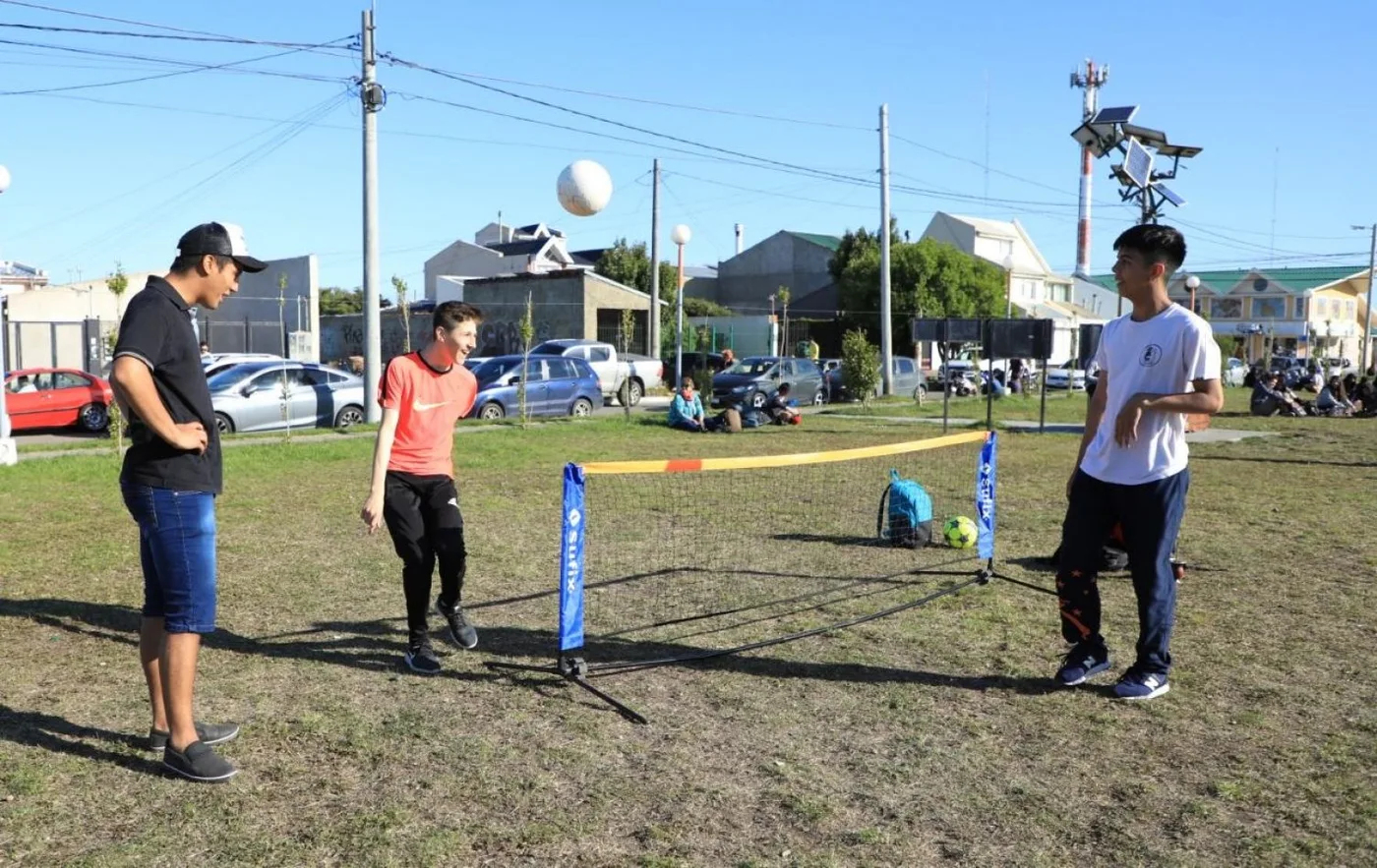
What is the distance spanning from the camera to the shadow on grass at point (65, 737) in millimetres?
4316

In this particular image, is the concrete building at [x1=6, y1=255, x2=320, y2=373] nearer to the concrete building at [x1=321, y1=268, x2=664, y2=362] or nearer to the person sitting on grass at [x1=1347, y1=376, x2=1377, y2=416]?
the concrete building at [x1=321, y1=268, x2=664, y2=362]

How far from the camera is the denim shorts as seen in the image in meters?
3.97

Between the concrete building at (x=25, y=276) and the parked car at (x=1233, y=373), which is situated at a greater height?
the concrete building at (x=25, y=276)

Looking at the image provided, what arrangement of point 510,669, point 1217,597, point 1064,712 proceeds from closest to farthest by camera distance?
point 1064,712, point 510,669, point 1217,597

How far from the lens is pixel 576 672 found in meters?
5.34

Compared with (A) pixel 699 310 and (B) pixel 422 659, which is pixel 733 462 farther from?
(A) pixel 699 310

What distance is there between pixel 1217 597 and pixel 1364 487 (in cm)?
783

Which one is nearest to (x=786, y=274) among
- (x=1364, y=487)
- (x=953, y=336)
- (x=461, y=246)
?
(x=461, y=246)

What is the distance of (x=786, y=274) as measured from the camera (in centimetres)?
7125

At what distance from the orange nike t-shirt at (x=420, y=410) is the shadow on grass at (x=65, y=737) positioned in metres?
1.66

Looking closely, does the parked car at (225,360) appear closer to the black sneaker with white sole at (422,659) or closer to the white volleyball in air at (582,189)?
the white volleyball in air at (582,189)

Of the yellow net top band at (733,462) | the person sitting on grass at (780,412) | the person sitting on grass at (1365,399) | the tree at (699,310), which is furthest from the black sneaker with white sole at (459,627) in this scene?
the tree at (699,310)

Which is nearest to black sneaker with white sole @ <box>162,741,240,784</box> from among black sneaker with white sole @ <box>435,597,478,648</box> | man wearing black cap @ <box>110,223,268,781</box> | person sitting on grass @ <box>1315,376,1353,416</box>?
man wearing black cap @ <box>110,223,268,781</box>

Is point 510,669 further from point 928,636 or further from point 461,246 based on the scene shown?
point 461,246
